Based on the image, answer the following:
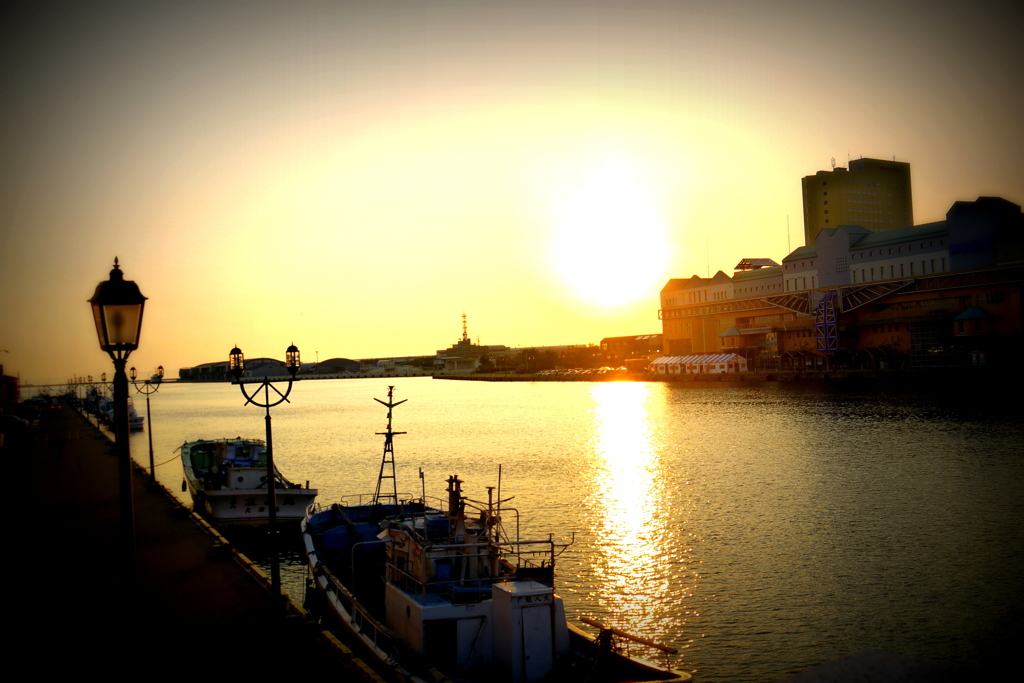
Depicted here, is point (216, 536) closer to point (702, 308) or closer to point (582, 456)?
point (582, 456)

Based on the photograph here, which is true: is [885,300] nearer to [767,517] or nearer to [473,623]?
[767,517]

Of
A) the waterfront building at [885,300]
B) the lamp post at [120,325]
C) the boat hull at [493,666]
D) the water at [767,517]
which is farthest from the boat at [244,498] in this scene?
the waterfront building at [885,300]

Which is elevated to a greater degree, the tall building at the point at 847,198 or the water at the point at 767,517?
the tall building at the point at 847,198

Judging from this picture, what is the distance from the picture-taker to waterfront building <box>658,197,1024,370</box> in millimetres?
83250

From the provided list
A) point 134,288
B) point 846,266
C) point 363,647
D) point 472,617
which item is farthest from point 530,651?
point 846,266

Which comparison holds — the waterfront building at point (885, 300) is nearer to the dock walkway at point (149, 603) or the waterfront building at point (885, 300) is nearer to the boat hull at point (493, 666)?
the boat hull at point (493, 666)

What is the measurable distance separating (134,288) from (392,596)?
10328 millimetres

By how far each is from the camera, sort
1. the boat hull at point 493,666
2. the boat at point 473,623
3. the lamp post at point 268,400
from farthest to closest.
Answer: the lamp post at point 268,400 < the boat at point 473,623 < the boat hull at point 493,666

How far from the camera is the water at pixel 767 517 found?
1836cm

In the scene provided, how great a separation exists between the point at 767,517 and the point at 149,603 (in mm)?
24112

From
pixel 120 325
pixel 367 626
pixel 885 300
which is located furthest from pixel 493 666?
pixel 885 300

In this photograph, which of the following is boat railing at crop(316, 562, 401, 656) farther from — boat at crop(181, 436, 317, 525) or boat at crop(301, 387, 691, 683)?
boat at crop(181, 436, 317, 525)

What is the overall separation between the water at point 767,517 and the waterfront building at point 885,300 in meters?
18.2

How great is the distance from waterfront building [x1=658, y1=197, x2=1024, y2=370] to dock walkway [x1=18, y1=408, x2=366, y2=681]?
87831mm
